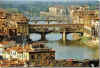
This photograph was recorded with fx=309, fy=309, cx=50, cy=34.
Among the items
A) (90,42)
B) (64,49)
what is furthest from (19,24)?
(90,42)

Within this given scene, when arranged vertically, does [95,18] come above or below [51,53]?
above

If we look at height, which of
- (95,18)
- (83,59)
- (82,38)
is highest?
(95,18)

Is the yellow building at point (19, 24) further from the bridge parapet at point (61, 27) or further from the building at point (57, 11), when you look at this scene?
the building at point (57, 11)

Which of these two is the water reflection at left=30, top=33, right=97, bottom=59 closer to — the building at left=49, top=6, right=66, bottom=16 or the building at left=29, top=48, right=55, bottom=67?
the building at left=29, top=48, right=55, bottom=67

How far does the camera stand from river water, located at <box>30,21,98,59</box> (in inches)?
130

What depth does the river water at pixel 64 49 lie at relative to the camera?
3.31 metres

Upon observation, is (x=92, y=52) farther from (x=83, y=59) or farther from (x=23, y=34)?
(x=23, y=34)

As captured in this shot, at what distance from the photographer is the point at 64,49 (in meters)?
3.35

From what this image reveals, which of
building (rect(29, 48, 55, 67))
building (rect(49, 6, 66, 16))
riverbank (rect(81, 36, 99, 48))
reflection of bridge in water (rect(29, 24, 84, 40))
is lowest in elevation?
building (rect(29, 48, 55, 67))

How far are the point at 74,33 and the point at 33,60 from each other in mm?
526

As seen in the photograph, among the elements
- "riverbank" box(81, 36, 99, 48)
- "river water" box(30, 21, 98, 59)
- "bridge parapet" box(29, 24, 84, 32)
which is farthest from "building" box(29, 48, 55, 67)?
"riverbank" box(81, 36, 99, 48)

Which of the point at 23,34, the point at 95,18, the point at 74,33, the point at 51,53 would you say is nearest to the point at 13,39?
the point at 23,34

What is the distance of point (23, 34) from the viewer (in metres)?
3.33

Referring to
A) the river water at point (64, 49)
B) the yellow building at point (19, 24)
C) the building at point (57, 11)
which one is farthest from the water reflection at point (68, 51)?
the building at point (57, 11)
